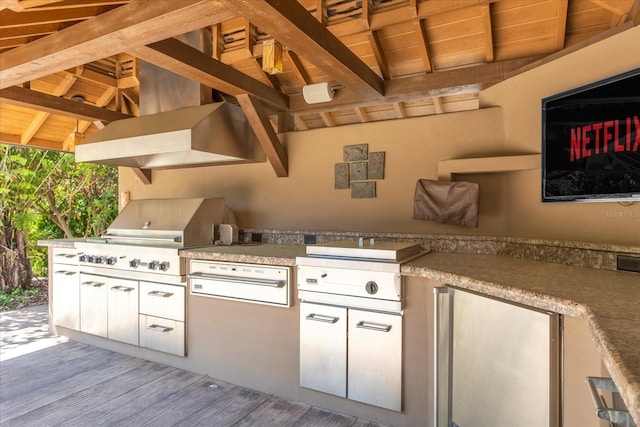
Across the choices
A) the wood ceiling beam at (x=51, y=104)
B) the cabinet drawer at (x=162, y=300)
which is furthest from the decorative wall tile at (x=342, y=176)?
the wood ceiling beam at (x=51, y=104)

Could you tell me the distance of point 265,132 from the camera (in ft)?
11.0

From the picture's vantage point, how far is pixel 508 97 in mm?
2658

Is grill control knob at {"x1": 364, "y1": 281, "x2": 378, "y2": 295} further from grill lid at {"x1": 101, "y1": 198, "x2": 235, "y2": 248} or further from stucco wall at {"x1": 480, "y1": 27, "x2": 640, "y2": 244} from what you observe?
grill lid at {"x1": 101, "y1": 198, "x2": 235, "y2": 248}

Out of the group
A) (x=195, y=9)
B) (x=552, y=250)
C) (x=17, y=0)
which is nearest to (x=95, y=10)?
(x=17, y=0)

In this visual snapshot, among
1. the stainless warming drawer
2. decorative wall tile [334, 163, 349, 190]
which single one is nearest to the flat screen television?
decorative wall tile [334, 163, 349, 190]

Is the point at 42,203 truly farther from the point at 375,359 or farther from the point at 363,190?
the point at 375,359

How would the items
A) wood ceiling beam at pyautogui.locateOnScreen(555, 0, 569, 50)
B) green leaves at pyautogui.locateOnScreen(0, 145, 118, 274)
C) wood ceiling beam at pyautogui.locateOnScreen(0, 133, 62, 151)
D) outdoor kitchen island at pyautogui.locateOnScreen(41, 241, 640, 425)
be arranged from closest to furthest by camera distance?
outdoor kitchen island at pyautogui.locateOnScreen(41, 241, 640, 425), wood ceiling beam at pyautogui.locateOnScreen(555, 0, 569, 50), wood ceiling beam at pyautogui.locateOnScreen(0, 133, 62, 151), green leaves at pyautogui.locateOnScreen(0, 145, 118, 274)

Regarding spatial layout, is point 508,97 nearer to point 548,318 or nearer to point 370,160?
point 370,160

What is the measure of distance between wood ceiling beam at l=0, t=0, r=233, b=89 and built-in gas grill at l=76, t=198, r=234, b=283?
1342mm

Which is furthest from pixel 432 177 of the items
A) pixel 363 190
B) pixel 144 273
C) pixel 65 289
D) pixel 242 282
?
pixel 65 289

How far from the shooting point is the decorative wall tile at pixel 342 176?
3.39 meters

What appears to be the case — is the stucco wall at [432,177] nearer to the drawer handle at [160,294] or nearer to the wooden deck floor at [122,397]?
the drawer handle at [160,294]

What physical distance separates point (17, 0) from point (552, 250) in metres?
3.21

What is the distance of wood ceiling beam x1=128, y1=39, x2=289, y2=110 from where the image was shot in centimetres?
225
